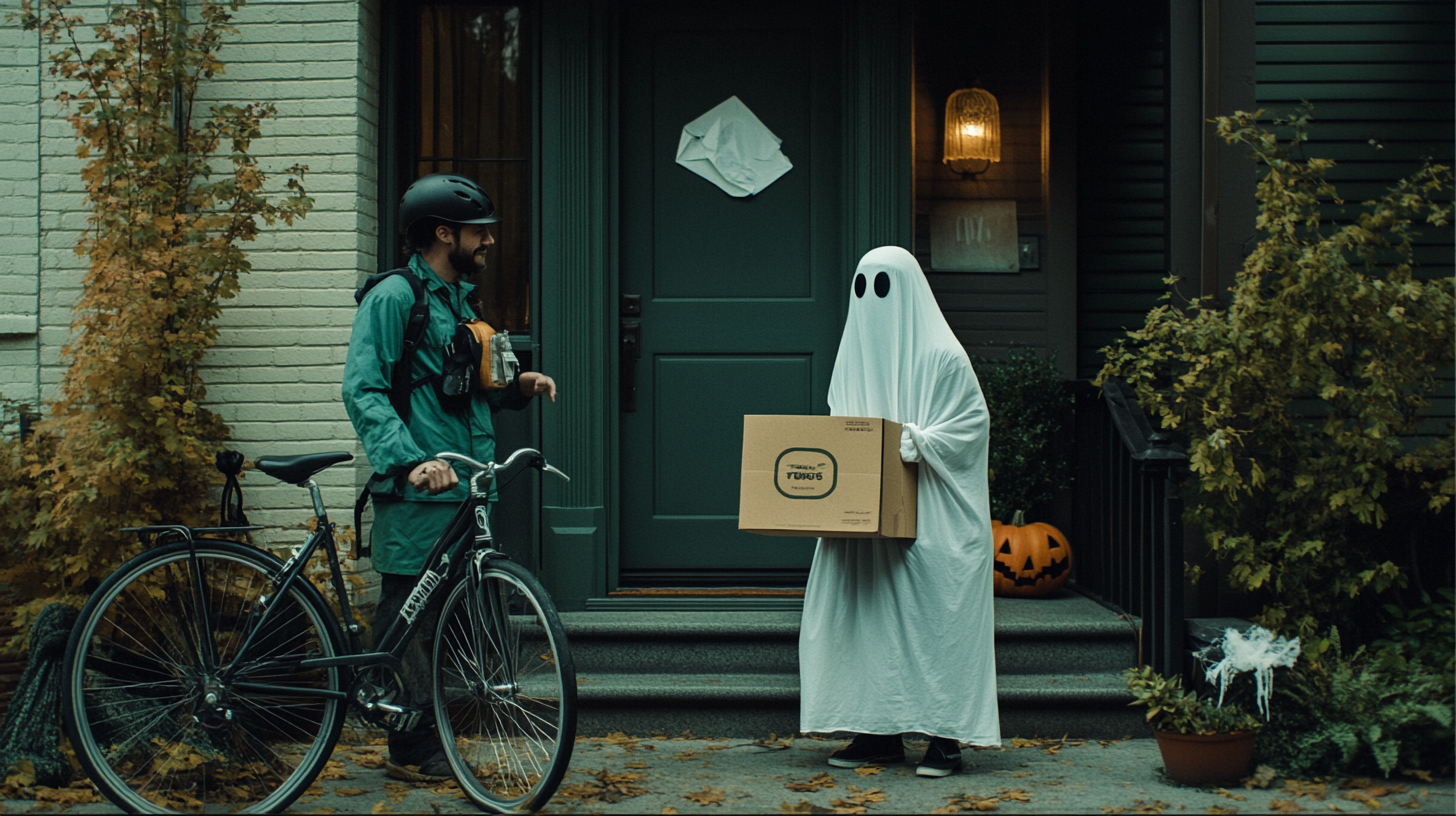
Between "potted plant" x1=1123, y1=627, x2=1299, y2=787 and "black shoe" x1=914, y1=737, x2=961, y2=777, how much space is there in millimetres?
623

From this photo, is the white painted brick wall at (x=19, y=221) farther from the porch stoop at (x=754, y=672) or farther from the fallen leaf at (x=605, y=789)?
the fallen leaf at (x=605, y=789)

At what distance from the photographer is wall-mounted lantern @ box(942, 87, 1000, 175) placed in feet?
20.4

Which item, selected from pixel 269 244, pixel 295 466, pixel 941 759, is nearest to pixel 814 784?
pixel 941 759

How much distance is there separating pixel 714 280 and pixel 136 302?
2359 mm

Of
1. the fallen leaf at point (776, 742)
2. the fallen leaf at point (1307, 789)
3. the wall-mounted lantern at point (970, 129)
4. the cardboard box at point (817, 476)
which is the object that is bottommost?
the fallen leaf at point (776, 742)

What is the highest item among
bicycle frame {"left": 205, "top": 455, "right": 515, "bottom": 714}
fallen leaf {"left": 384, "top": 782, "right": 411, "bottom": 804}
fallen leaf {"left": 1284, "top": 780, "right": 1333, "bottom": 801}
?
bicycle frame {"left": 205, "top": 455, "right": 515, "bottom": 714}

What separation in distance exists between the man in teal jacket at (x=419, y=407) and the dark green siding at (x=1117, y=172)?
136 inches

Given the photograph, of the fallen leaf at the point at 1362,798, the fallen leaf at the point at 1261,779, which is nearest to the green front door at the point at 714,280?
the fallen leaf at the point at 1261,779

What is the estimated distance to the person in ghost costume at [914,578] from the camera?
3922 millimetres

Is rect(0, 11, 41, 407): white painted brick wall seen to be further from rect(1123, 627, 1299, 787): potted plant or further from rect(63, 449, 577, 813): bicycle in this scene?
rect(1123, 627, 1299, 787): potted plant

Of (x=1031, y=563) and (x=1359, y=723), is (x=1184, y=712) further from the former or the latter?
(x=1031, y=563)

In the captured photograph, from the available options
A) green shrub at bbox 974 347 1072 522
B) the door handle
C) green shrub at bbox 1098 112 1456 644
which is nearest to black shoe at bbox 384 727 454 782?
the door handle

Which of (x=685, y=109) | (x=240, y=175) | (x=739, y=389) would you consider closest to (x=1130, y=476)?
(x=739, y=389)

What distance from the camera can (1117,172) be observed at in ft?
20.2
